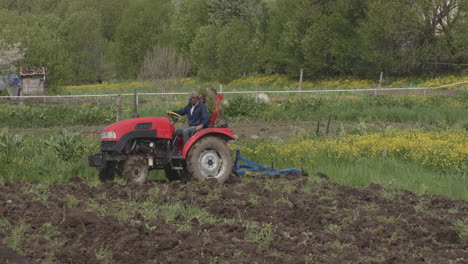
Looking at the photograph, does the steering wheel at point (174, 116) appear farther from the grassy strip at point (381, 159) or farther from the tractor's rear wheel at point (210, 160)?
the grassy strip at point (381, 159)

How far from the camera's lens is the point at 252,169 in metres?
11.1

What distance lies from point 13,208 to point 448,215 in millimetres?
5328

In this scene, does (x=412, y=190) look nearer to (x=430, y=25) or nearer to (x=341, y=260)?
(x=341, y=260)

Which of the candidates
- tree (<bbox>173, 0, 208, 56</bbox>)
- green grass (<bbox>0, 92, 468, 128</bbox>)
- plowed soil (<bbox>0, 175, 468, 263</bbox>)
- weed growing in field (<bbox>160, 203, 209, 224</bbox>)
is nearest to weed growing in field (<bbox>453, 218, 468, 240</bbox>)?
plowed soil (<bbox>0, 175, 468, 263</bbox>)

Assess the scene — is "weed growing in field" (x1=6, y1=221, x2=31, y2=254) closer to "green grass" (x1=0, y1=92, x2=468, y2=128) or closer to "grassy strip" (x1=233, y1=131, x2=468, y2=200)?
"grassy strip" (x1=233, y1=131, x2=468, y2=200)

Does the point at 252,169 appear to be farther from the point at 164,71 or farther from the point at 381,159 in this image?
the point at 164,71

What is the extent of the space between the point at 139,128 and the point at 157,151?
516mm

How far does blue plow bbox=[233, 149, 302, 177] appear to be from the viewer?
35.5ft

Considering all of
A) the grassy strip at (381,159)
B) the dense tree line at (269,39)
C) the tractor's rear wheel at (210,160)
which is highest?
the dense tree line at (269,39)

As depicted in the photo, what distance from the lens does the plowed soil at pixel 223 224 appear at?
6387mm

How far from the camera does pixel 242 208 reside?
8461 millimetres

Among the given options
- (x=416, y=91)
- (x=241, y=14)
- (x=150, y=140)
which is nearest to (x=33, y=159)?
(x=150, y=140)

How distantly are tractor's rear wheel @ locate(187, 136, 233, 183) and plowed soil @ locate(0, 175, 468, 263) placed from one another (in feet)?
1.13

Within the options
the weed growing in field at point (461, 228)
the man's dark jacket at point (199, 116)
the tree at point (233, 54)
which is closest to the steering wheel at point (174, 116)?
the man's dark jacket at point (199, 116)
